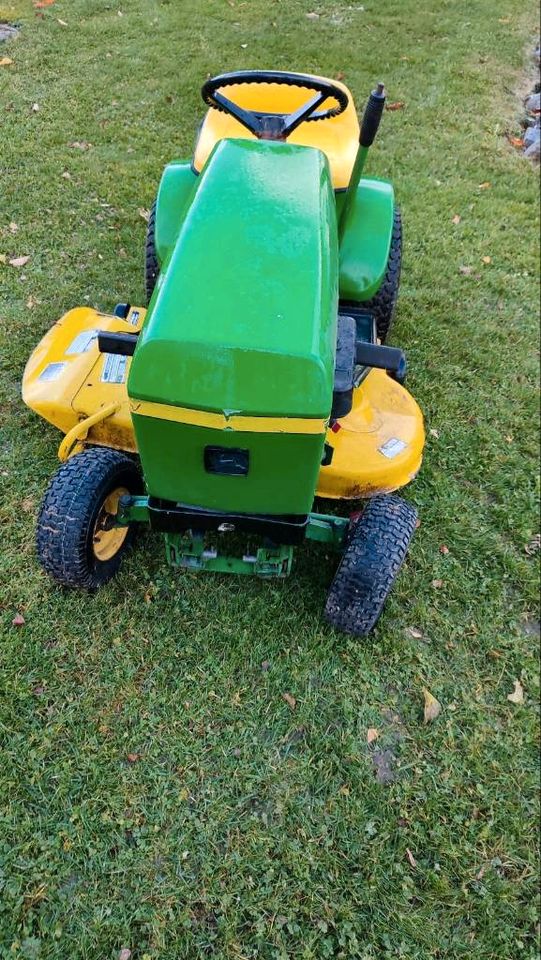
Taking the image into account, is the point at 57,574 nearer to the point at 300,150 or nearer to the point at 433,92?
the point at 300,150

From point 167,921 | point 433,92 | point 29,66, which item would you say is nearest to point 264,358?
point 167,921

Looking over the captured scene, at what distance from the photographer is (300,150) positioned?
85.0 inches

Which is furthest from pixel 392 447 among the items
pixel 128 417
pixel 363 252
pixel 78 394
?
pixel 78 394

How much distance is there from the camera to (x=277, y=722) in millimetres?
2295

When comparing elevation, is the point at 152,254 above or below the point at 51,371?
above

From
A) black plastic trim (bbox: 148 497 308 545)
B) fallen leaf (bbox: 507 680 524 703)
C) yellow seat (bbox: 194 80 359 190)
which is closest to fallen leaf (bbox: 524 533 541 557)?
fallen leaf (bbox: 507 680 524 703)

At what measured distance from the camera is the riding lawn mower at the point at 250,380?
1682mm

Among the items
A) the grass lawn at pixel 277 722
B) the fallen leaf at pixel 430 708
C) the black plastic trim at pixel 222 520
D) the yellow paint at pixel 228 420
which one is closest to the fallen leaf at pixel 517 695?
the grass lawn at pixel 277 722

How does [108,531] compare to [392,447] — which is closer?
[108,531]

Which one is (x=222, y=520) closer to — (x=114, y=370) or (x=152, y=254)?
(x=114, y=370)

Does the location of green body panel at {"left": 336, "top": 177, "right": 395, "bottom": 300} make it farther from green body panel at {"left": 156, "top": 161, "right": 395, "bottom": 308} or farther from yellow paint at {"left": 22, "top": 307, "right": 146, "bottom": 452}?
yellow paint at {"left": 22, "top": 307, "right": 146, "bottom": 452}

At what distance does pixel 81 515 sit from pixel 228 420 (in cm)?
80

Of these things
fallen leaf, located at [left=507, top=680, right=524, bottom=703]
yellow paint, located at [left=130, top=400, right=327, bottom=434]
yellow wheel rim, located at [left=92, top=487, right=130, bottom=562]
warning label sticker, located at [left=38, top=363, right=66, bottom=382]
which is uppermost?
yellow paint, located at [left=130, top=400, right=327, bottom=434]

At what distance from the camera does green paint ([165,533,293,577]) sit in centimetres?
236
